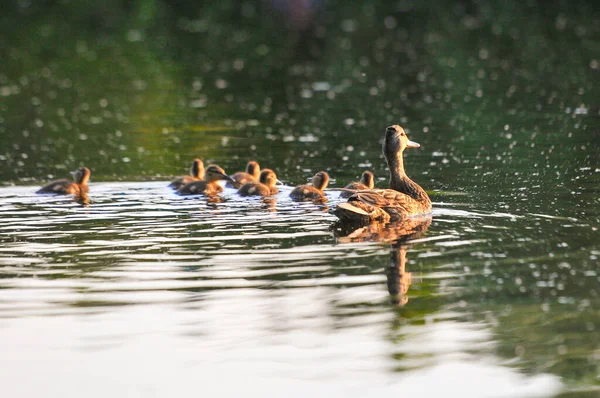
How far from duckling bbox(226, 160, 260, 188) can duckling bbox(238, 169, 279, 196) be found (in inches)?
31.6

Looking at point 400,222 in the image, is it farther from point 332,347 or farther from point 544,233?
point 332,347

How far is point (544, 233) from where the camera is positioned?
11.0m

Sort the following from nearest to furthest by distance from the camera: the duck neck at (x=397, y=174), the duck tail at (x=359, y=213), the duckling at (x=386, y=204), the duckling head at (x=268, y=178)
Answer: the duck tail at (x=359, y=213), the duckling at (x=386, y=204), the duck neck at (x=397, y=174), the duckling head at (x=268, y=178)

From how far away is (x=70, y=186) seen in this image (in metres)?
14.7

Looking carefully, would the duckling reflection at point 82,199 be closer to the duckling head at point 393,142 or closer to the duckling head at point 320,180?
the duckling head at point 320,180

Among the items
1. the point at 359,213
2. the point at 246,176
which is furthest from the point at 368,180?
the point at 359,213

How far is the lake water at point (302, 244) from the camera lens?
738cm

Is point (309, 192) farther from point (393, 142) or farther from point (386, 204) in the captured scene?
point (386, 204)

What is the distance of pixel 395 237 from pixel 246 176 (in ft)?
16.4

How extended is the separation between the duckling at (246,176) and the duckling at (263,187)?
0.80 meters

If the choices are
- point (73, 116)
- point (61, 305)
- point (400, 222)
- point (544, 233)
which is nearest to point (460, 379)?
point (61, 305)

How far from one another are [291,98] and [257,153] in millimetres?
6709

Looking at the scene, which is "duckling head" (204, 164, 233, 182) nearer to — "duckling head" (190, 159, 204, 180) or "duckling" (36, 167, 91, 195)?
"duckling head" (190, 159, 204, 180)

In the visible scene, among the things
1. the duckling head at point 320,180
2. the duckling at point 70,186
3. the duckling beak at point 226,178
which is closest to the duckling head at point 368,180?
the duckling head at point 320,180
